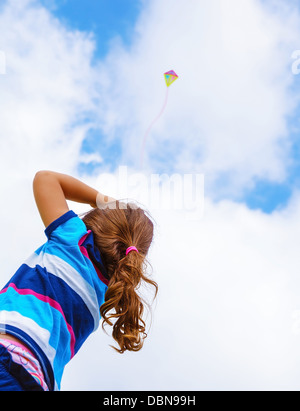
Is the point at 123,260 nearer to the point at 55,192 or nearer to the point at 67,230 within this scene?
the point at 67,230

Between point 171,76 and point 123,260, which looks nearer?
point 123,260

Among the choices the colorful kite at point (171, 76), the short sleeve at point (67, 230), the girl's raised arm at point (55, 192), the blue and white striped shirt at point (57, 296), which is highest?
the colorful kite at point (171, 76)

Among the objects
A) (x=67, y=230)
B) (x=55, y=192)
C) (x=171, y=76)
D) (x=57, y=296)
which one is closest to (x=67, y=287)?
(x=57, y=296)

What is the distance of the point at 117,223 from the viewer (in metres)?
2.38

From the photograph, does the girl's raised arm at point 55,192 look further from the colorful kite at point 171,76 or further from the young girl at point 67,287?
the colorful kite at point 171,76

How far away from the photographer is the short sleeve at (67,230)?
2162 mm

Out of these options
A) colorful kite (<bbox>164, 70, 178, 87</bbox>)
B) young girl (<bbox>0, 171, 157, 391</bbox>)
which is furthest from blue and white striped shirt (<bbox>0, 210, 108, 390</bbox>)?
colorful kite (<bbox>164, 70, 178, 87</bbox>)

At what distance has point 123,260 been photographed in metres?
2.25

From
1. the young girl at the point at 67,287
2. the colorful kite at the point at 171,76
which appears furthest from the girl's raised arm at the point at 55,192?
the colorful kite at the point at 171,76

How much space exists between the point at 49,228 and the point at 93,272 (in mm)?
314

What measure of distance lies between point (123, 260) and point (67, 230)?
0.31 m

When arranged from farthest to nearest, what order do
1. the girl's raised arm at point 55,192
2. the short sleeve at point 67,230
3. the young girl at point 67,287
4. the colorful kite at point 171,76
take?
the colorful kite at point 171,76
the girl's raised arm at point 55,192
the short sleeve at point 67,230
the young girl at point 67,287
